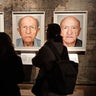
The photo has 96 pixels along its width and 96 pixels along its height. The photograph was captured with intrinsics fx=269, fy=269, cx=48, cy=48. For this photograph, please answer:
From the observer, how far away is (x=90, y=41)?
4.78 metres

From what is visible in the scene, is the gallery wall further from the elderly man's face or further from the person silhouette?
the person silhouette

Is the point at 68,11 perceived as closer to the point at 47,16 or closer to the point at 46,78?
the point at 47,16

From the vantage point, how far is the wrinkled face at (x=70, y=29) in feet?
Answer: 15.7

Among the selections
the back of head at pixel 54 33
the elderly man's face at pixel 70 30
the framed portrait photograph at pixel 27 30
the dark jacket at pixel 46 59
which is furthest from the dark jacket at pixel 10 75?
the elderly man's face at pixel 70 30

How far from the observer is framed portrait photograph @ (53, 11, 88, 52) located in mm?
4754

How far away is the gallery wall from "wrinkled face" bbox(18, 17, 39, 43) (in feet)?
0.62

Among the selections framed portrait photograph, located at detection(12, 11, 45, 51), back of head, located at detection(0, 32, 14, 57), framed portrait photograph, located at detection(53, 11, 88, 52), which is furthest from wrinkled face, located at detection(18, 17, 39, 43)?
back of head, located at detection(0, 32, 14, 57)

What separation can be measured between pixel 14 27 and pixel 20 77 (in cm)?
174

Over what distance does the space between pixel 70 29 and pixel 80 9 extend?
1.30 feet

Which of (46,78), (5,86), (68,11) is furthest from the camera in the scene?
(68,11)

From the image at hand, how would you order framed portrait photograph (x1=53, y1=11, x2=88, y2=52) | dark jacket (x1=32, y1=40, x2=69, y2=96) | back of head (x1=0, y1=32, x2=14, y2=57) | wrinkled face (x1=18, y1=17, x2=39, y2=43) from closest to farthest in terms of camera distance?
back of head (x1=0, y1=32, x2=14, y2=57) → dark jacket (x1=32, y1=40, x2=69, y2=96) → framed portrait photograph (x1=53, y1=11, x2=88, y2=52) → wrinkled face (x1=18, y1=17, x2=39, y2=43)

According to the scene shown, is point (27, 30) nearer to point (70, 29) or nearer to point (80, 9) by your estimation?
point (70, 29)

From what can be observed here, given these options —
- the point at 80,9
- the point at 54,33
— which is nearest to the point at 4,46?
the point at 54,33

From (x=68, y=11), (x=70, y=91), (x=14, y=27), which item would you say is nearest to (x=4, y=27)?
(x=14, y=27)
